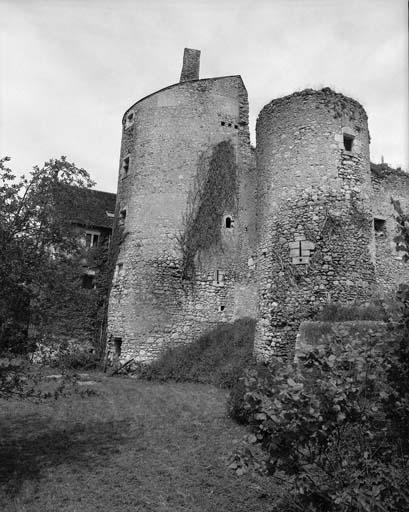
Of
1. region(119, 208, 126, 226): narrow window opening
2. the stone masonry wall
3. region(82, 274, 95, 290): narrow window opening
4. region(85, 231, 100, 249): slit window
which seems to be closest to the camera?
the stone masonry wall

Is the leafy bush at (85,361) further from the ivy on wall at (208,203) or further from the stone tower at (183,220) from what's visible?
the ivy on wall at (208,203)

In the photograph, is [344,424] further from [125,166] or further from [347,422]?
[125,166]

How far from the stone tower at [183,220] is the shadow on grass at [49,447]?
299 inches

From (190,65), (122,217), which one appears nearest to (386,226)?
(122,217)

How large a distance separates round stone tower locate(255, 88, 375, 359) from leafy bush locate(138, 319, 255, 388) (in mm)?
1570

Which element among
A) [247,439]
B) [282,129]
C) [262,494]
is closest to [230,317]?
[282,129]

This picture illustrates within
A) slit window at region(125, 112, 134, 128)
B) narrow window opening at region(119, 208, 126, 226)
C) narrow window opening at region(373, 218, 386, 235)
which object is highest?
slit window at region(125, 112, 134, 128)

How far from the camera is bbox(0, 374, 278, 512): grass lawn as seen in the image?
593 centimetres

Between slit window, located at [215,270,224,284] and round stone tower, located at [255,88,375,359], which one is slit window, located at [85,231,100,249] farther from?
round stone tower, located at [255,88,375,359]

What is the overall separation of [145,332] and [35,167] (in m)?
10.6

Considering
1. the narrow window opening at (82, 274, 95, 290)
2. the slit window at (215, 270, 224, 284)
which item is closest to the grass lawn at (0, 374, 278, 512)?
the slit window at (215, 270, 224, 284)

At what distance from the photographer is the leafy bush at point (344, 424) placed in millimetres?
4148

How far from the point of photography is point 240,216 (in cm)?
1844

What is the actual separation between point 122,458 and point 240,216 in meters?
12.6
